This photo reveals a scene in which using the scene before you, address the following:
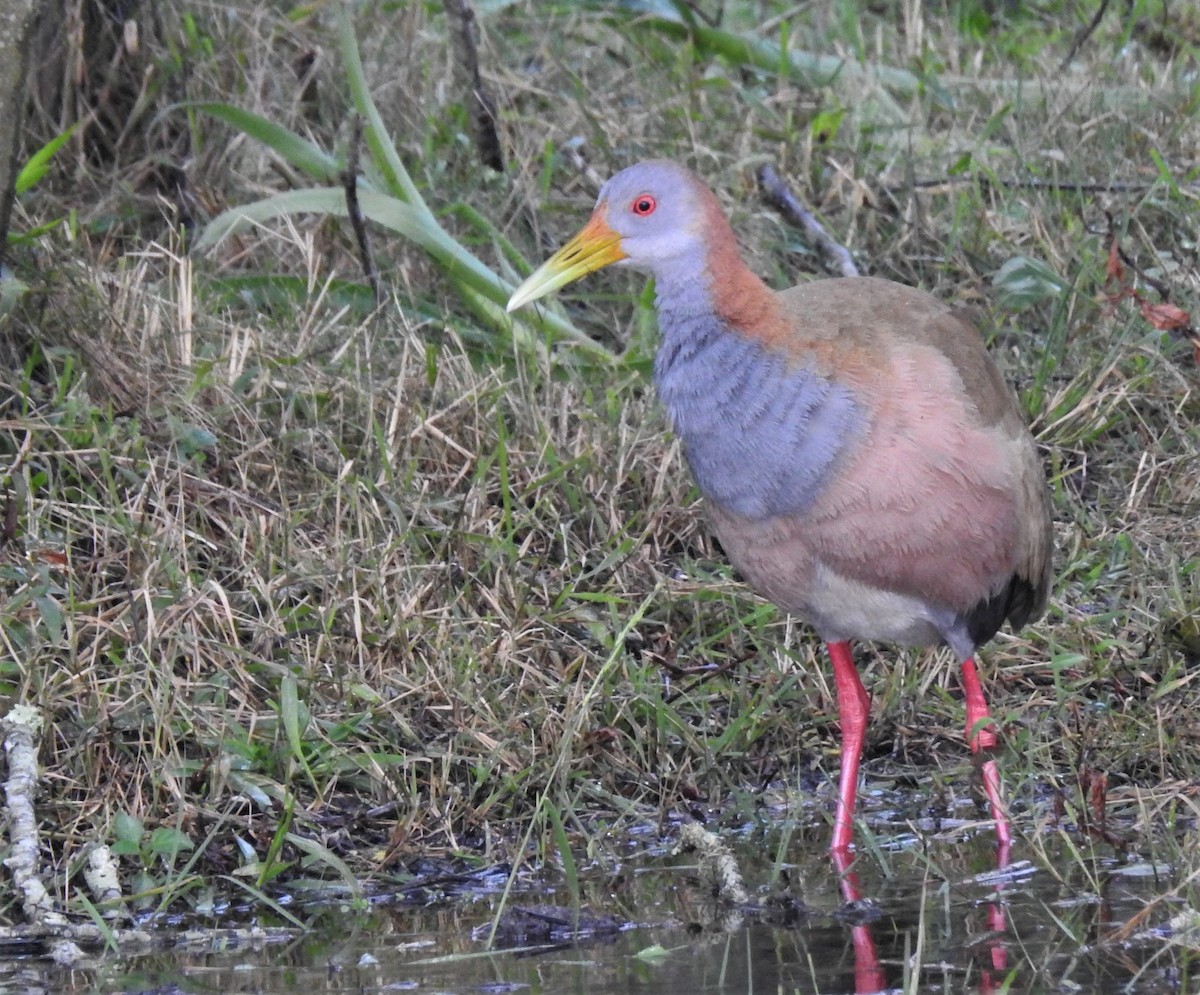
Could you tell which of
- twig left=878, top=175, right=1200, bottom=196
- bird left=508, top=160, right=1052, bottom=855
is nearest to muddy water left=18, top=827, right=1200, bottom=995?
bird left=508, top=160, right=1052, bottom=855

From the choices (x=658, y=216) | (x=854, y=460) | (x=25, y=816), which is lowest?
(x=25, y=816)

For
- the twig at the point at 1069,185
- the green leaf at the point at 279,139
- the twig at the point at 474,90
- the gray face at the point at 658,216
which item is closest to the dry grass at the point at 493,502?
the twig at the point at 1069,185

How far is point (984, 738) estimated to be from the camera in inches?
182

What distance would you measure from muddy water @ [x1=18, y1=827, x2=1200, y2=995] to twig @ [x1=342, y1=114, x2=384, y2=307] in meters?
2.33

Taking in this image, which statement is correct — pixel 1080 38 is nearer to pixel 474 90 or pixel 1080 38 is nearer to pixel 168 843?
pixel 474 90

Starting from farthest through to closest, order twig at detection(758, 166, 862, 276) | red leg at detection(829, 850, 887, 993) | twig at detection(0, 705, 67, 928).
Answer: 1. twig at detection(758, 166, 862, 276)
2. twig at detection(0, 705, 67, 928)
3. red leg at detection(829, 850, 887, 993)

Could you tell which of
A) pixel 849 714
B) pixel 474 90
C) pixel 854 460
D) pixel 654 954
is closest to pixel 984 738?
pixel 849 714

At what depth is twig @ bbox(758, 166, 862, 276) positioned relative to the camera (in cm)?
629

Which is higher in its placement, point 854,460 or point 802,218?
point 802,218

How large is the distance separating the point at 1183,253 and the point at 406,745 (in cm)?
327

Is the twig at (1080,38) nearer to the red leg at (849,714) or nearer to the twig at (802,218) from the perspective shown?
the twig at (802,218)

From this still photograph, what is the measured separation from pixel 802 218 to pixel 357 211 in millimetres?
1600

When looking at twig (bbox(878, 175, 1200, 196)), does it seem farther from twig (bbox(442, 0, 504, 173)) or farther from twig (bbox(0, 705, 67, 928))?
twig (bbox(0, 705, 67, 928))

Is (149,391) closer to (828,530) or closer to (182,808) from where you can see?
(182,808)
